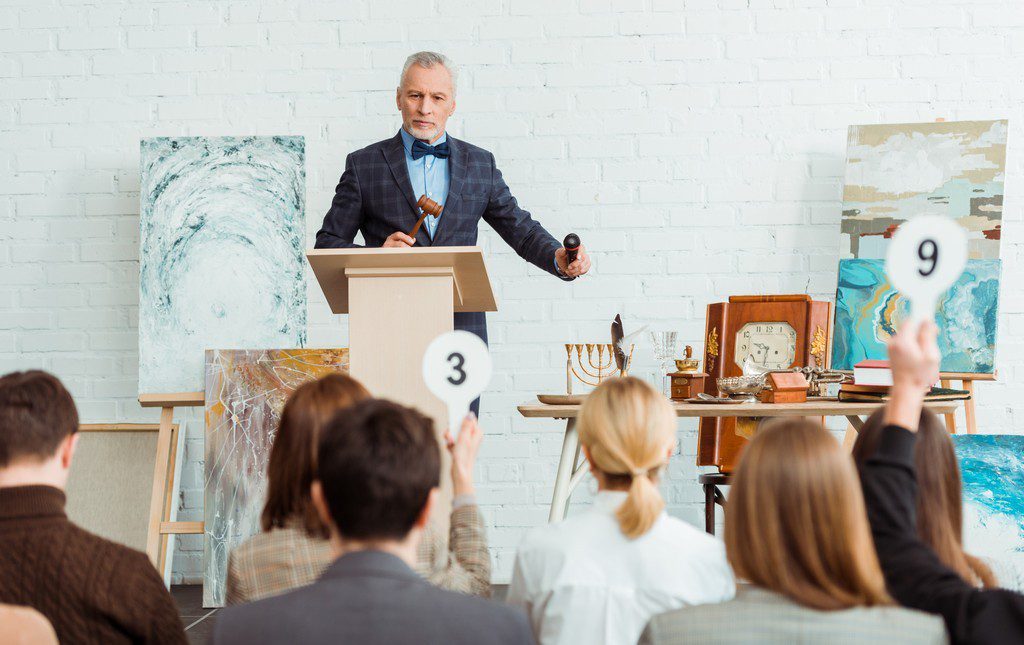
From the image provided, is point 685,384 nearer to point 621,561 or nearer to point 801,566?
point 621,561

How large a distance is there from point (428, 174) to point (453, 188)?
0.10 metres

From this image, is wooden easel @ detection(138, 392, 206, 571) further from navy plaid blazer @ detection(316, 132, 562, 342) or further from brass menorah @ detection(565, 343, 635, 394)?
brass menorah @ detection(565, 343, 635, 394)

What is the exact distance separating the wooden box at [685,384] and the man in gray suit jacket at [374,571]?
1.78 metres

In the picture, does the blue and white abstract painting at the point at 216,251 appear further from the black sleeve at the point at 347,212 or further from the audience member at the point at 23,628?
the audience member at the point at 23,628

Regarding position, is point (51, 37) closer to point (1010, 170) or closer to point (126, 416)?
point (126, 416)

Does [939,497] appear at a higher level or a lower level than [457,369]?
lower

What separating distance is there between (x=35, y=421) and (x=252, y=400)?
6.83 feet

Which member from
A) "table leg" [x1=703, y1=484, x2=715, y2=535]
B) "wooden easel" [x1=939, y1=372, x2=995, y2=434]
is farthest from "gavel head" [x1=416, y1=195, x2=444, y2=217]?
"wooden easel" [x1=939, y1=372, x2=995, y2=434]

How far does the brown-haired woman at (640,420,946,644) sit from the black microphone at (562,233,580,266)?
1.28 m

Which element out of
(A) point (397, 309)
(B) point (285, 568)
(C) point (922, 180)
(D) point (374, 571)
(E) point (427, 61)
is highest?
(E) point (427, 61)

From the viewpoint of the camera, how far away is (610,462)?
59.2 inches

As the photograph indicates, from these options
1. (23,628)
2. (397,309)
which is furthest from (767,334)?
(23,628)

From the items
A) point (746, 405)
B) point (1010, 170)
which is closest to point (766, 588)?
point (746, 405)

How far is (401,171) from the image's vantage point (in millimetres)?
2992
